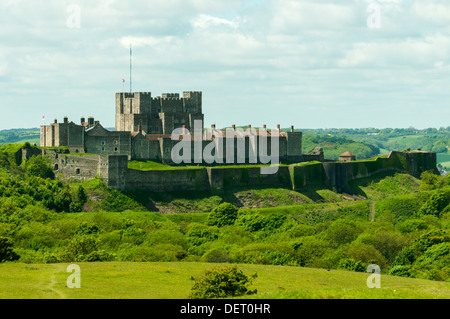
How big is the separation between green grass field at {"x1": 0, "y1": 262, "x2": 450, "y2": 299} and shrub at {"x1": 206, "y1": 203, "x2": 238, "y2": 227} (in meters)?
27.5

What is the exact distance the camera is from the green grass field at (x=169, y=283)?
33.2 m

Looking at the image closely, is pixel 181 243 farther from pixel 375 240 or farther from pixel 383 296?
pixel 383 296

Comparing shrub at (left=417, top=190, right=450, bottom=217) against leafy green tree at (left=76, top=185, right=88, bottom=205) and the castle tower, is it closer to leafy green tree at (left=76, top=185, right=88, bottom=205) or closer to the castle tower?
the castle tower

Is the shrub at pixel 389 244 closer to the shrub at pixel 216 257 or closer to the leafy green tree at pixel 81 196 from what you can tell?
the shrub at pixel 216 257

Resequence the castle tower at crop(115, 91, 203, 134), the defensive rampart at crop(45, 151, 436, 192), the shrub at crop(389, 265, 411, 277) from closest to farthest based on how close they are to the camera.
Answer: the shrub at crop(389, 265, 411, 277) → the defensive rampart at crop(45, 151, 436, 192) → the castle tower at crop(115, 91, 203, 134)

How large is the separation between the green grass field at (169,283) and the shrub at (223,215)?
27.5m

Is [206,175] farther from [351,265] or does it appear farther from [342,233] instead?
[351,265]

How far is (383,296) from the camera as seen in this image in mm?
31438

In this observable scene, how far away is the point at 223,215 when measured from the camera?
252 feet

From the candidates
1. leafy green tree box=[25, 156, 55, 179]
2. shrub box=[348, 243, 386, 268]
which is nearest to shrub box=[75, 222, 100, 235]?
leafy green tree box=[25, 156, 55, 179]

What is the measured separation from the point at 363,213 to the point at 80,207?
3068 cm

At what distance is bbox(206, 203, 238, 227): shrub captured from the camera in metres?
75.8

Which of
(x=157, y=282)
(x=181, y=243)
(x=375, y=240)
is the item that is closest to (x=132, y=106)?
(x=181, y=243)

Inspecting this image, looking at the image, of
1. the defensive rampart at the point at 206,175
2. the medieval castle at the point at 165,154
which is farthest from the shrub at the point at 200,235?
the medieval castle at the point at 165,154
